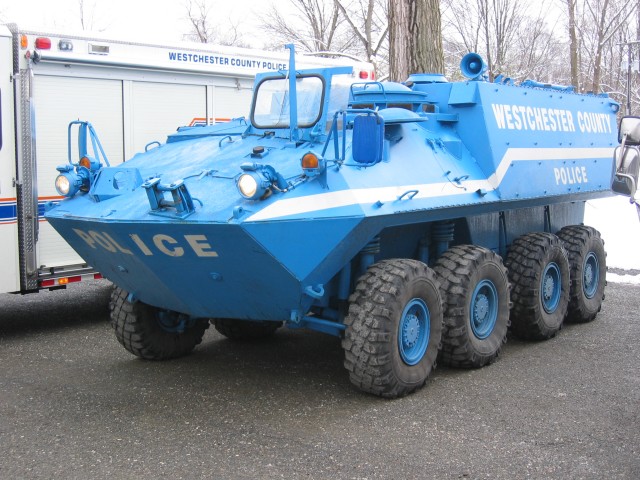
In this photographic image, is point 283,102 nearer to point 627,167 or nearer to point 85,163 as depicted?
point 85,163

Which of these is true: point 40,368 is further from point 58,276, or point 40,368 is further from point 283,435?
point 283,435

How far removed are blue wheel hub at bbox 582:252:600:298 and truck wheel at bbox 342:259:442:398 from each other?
333 centimetres

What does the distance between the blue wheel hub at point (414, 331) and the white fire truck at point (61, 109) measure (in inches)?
102

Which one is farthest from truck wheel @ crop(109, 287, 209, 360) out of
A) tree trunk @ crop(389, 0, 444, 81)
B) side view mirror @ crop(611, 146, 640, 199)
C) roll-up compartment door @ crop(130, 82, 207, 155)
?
tree trunk @ crop(389, 0, 444, 81)

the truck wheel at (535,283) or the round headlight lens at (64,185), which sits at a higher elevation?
the round headlight lens at (64,185)

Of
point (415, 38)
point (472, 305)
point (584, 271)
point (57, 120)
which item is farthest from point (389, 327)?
point (415, 38)

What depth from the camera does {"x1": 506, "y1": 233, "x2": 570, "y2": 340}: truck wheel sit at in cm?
792

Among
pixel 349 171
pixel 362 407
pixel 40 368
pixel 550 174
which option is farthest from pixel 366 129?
pixel 40 368

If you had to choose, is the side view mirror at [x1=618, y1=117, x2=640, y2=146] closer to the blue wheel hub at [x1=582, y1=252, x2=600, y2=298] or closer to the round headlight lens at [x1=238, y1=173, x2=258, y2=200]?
the round headlight lens at [x1=238, y1=173, x2=258, y2=200]

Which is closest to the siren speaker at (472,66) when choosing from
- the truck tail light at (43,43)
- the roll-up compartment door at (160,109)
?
the roll-up compartment door at (160,109)

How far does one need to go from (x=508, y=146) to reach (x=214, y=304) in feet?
9.83

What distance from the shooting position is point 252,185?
540cm

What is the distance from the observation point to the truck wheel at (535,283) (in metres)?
7.92

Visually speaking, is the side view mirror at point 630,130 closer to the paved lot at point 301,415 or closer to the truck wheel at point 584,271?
the paved lot at point 301,415
